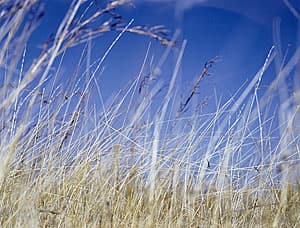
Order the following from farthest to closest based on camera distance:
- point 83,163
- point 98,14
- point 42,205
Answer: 1. point 83,163
2. point 42,205
3. point 98,14

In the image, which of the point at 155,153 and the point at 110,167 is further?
the point at 110,167

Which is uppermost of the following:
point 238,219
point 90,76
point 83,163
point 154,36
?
point 90,76

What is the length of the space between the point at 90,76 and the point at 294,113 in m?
1.04

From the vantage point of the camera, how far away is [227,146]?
2.59 meters

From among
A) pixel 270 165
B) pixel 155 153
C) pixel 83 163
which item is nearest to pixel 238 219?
pixel 270 165

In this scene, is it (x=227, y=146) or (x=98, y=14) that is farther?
(x=227, y=146)

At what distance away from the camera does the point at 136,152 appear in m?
2.45

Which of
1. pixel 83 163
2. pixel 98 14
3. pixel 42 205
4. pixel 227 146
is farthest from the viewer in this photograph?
pixel 227 146

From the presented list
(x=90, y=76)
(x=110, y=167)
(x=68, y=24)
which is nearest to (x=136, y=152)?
(x=110, y=167)

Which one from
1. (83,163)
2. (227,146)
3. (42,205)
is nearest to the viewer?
(42,205)

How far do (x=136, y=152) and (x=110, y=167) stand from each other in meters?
0.17

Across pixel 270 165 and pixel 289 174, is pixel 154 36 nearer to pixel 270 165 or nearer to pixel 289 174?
pixel 270 165

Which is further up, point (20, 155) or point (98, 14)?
point (98, 14)

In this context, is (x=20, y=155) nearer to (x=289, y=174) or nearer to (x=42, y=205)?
(x=42, y=205)
